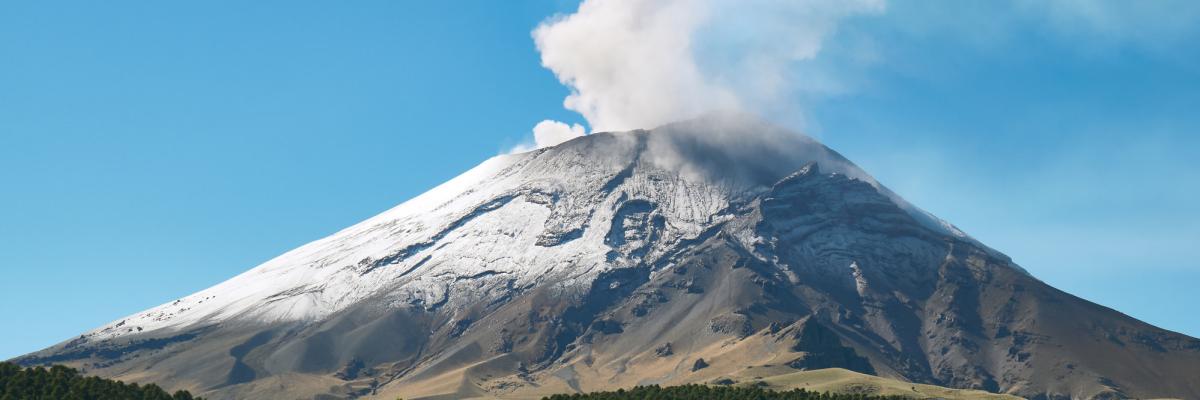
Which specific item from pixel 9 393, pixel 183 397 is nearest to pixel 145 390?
pixel 183 397

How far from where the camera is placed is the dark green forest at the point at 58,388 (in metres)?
163

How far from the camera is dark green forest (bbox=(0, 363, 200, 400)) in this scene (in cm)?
16325

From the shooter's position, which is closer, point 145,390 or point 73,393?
point 73,393

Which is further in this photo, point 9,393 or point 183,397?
point 183,397

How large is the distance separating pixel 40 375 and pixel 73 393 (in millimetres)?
10378

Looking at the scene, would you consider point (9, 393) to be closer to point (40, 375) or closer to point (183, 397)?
point (40, 375)

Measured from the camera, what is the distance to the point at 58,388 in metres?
165

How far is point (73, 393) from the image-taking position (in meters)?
164

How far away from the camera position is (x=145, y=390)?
176 meters

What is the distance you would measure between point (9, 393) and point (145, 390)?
1806 centimetres

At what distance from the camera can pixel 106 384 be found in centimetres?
17300

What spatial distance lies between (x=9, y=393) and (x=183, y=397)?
22.1 metres

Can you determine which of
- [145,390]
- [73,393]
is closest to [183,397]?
[145,390]

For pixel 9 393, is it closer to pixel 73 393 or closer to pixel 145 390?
pixel 73 393
